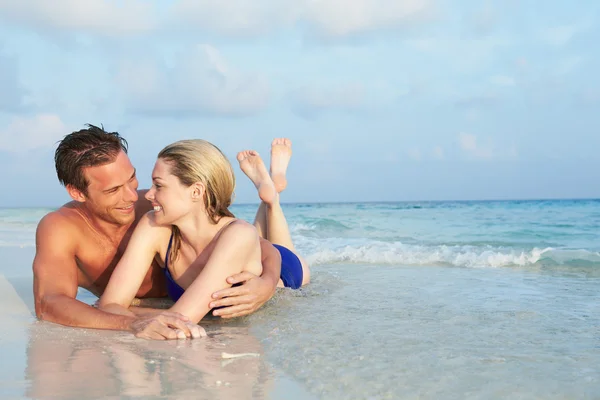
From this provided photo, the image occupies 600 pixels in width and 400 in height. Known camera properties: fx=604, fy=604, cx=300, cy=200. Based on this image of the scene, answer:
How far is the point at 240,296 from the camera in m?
3.71

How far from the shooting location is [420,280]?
617 centimetres

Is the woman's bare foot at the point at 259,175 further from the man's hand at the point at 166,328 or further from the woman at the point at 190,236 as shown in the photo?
the man's hand at the point at 166,328

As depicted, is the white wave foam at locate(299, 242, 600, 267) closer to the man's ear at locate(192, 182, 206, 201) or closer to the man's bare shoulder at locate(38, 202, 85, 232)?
the man's bare shoulder at locate(38, 202, 85, 232)

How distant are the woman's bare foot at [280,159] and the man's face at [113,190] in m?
2.21

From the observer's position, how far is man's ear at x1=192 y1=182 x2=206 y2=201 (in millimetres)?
3721

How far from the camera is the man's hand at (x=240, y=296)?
3.64 metres

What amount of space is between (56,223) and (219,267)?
1.35 meters

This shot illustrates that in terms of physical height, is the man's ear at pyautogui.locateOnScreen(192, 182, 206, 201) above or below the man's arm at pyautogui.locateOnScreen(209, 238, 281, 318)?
above

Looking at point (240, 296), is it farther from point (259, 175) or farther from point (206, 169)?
point (259, 175)

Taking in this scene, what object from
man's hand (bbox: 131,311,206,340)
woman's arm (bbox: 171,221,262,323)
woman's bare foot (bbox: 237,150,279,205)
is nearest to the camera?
man's hand (bbox: 131,311,206,340)

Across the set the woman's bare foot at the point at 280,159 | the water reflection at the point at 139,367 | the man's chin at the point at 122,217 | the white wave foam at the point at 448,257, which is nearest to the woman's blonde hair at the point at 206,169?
the man's chin at the point at 122,217

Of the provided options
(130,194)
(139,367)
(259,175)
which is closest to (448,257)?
(259,175)

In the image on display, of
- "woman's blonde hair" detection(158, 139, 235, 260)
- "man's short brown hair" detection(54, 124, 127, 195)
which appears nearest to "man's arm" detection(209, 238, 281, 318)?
"woman's blonde hair" detection(158, 139, 235, 260)

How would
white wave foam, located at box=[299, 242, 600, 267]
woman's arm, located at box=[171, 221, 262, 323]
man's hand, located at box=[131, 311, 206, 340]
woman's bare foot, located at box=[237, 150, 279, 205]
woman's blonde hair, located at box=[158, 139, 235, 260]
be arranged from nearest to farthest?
1. man's hand, located at box=[131, 311, 206, 340]
2. woman's arm, located at box=[171, 221, 262, 323]
3. woman's blonde hair, located at box=[158, 139, 235, 260]
4. woman's bare foot, located at box=[237, 150, 279, 205]
5. white wave foam, located at box=[299, 242, 600, 267]
